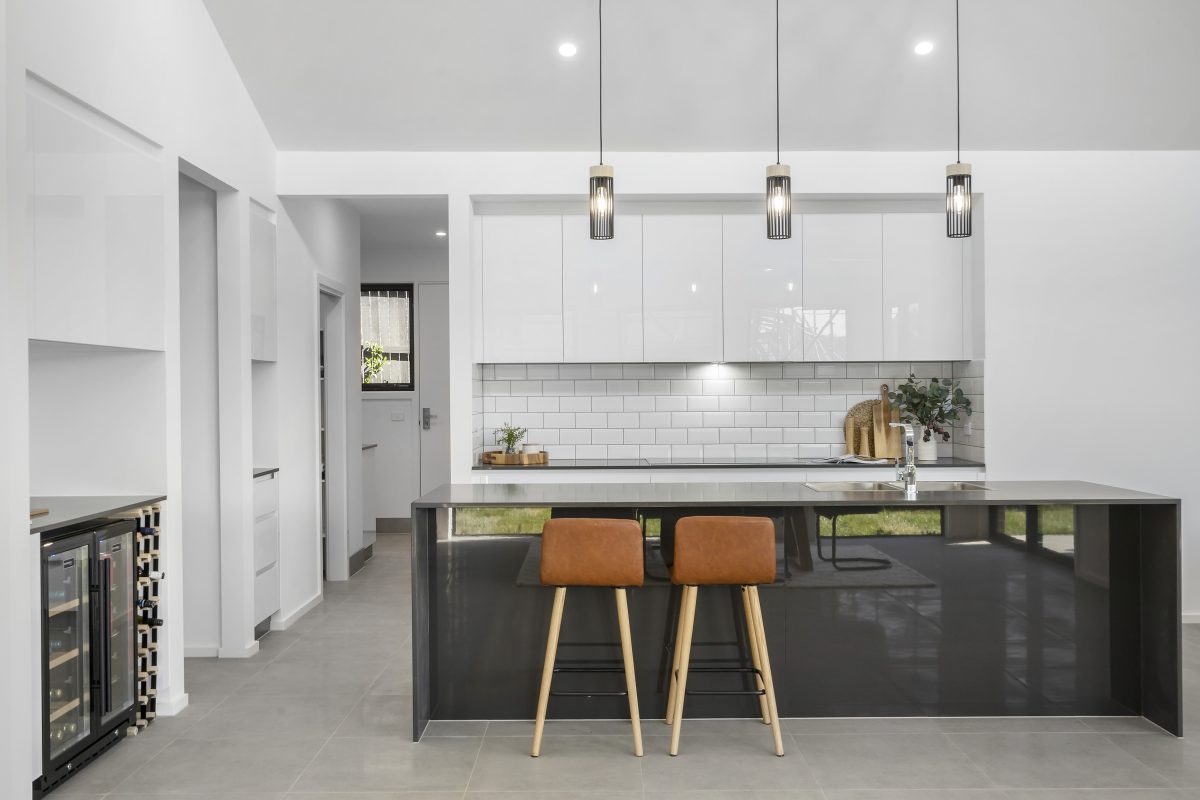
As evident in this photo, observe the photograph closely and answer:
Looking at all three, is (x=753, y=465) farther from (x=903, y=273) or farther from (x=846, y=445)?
(x=903, y=273)

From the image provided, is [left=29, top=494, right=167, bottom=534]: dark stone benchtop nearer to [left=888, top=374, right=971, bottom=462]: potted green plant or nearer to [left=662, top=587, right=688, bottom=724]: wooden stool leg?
[left=662, top=587, right=688, bottom=724]: wooden stool leg

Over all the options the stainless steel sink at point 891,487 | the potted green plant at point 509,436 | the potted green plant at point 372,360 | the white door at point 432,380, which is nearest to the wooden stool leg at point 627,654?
the stainless steel sink at point 891,487

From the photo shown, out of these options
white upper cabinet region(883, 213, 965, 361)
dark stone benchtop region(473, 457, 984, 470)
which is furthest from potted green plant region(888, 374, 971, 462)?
white upper cabinet region(883, 213, 965, 361)

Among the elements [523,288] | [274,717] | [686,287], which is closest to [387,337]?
[523,288]

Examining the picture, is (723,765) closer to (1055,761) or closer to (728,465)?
(1055,761)

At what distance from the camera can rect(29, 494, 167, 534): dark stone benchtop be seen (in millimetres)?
2964

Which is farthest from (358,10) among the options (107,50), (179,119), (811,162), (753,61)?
(811,162)

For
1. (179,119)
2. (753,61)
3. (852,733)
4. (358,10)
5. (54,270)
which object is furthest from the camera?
(753,61)

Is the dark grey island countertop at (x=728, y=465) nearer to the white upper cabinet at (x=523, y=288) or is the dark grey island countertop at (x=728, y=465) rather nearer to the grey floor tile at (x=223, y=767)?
the white upper cabinet at (x=523, y=288)

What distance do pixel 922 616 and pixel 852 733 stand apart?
565mm

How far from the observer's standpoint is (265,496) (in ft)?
16.0

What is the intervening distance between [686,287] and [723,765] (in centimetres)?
309

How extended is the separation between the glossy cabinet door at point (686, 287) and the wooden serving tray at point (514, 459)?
101 centimetres

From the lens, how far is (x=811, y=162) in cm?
528
